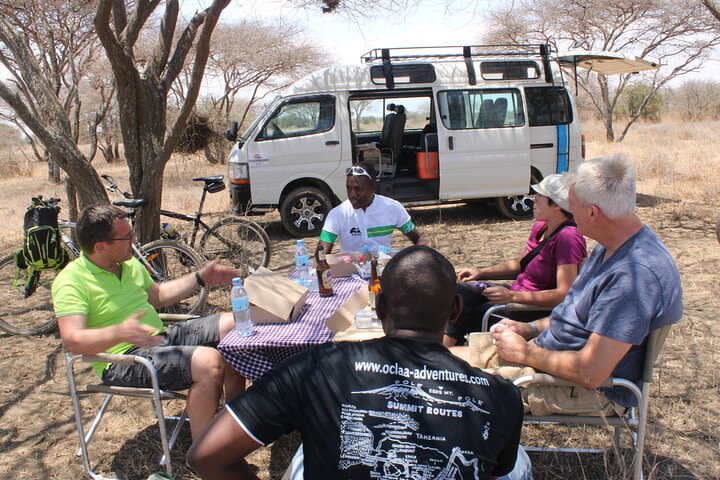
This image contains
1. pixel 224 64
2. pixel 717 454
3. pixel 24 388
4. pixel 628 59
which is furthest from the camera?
pixel 224 64

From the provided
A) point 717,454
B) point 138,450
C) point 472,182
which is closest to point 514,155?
point 472,182

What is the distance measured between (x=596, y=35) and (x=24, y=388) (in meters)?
20.0

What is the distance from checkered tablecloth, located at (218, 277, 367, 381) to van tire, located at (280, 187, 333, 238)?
4.94 metres

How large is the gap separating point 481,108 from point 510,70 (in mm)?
694

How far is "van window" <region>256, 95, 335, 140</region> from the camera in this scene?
24.7ft

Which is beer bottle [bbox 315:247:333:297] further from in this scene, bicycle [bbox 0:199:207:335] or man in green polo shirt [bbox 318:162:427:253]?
bicycle [bbox 0:199:207:335]

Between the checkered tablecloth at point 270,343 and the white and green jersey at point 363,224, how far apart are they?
4.31 feet

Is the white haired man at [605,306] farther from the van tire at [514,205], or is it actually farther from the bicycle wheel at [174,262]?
the van tire at [514,205]

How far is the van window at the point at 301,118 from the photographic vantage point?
753 centimetres

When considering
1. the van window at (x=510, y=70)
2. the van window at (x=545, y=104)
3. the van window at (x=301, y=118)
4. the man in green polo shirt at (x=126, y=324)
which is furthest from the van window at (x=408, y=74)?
the man in green polo shirt at (x=126, y=324)

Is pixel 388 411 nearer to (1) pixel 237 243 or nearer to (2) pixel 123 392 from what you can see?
(2) pixel 123 392

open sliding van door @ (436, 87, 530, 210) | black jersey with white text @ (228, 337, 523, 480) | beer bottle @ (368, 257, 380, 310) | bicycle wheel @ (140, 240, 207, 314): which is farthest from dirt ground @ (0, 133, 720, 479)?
open sliding van door @ (436, 87, 530, 210)

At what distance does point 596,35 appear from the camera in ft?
62.9

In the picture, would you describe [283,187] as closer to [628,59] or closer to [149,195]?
[149,195]
